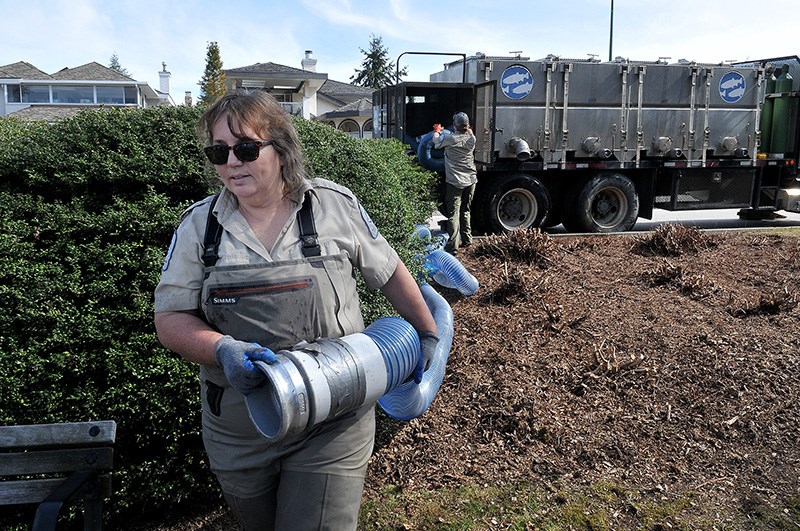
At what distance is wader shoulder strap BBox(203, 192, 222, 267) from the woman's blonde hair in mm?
248

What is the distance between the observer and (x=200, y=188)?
3.79 metres

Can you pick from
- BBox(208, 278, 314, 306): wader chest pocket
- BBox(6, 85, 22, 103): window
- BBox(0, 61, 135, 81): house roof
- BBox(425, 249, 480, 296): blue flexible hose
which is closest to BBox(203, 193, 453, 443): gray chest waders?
BBox(208, 278, 314, 306): wader chest pocket

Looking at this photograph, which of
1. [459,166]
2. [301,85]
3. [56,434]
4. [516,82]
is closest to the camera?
[56,434]

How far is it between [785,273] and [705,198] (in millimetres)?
7141

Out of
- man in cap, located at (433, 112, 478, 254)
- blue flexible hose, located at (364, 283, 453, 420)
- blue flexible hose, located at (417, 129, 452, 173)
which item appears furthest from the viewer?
blue flexible hose, located at (417, 129, 452, 173)

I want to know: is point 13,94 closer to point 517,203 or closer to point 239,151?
point 517,203

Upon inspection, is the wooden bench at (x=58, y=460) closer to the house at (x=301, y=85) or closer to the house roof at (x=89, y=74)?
the house at (x=301, y=85)

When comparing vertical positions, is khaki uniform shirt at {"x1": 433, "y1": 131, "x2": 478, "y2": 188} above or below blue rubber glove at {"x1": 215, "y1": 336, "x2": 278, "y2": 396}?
above

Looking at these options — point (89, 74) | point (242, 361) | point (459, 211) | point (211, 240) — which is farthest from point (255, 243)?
point (89, 74)

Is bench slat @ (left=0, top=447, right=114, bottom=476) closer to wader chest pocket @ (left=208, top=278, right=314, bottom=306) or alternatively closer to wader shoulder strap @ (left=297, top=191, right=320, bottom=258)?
wader chest pocket @ (left=208, top=278, right=314, bottom=306)

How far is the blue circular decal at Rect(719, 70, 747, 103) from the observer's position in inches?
484

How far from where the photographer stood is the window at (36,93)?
52625 millimetres

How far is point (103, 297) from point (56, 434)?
0.97 metres

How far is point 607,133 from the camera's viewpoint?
11688 mm
